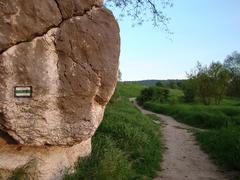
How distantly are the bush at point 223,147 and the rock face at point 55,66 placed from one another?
15.4ft

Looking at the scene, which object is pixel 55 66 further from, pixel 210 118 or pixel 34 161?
pixel 210 118

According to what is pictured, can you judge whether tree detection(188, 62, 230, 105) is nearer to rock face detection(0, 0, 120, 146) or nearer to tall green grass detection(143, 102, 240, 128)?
tall green grass detection(143, 102, 240, 128)

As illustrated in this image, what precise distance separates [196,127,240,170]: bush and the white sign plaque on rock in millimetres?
5872

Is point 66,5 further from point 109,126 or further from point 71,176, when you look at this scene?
point 109,126

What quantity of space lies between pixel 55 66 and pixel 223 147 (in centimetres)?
718

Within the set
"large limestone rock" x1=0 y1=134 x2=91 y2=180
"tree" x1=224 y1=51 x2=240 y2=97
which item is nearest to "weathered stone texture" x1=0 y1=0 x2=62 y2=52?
"large limestone rock" x1=0 y1=134 x2=91 y2=180

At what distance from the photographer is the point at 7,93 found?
22.6 ft

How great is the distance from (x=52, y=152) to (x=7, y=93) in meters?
1.46

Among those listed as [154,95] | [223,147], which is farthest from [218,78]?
[223,147]

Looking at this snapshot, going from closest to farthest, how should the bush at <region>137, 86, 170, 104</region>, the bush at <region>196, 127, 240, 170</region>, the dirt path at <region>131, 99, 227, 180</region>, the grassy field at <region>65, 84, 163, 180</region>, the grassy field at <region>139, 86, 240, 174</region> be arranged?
the grassy field at <region>65, 84, 163, 180</region> → the dirt path at <region>131, 99, 227, 180</region> → the bush at <region>196, 127, 240, 170</region> → the grassy field at <region>139, 86, 240, 174</region> → the bush at <region>137, 86, 170, 104</region>

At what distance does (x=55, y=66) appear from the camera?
7.14 metres

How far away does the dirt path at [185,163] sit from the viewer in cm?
998

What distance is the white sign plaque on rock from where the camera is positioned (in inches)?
272

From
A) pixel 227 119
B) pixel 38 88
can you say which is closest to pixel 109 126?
pixel 38 88
